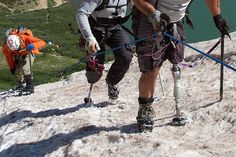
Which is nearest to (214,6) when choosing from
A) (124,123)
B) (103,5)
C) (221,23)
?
(221,23)

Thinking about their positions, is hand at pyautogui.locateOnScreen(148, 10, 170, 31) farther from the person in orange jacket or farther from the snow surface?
the person in orange jacket

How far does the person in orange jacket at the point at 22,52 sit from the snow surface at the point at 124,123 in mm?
1891

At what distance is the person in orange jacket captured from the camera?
15977mm

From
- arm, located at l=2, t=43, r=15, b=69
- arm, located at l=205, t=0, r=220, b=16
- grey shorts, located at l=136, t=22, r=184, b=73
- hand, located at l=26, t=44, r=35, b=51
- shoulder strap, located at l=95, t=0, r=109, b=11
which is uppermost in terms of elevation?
arm, located at l=205, t=0, r=220, b=16

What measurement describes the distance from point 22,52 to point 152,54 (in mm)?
8818

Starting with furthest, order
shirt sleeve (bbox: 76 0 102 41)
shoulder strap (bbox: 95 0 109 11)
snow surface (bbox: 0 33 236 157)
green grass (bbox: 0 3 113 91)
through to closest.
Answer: green grass (bbox: 0 3 113 91) < shoulder strap (bbox: 95 0 109 11) < shirt sleeve (bbox: 76 0 102 41) < snow surface (bbox: 0 33 236 157)

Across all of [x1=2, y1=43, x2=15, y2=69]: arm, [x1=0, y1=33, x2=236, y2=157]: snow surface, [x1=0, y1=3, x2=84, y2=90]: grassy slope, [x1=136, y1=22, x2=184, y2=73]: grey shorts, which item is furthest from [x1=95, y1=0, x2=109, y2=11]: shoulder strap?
[x1=0, y1=3, x2=84, y2=90]: grassy slope

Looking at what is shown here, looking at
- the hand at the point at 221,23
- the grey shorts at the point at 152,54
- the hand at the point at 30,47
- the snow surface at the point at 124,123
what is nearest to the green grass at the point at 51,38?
the hand at the point at 30,47

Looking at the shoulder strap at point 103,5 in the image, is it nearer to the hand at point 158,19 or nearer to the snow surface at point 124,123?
the snow surface at point 124,123

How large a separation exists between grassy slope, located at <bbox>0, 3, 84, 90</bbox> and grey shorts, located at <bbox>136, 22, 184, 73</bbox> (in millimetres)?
27176

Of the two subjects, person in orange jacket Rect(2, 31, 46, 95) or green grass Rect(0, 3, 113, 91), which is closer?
person in orange jacket Rect(2, 31, 46, 95)

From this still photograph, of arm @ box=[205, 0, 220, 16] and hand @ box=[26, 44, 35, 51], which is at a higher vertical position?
arm @ box=[205, 0, 220, 16]

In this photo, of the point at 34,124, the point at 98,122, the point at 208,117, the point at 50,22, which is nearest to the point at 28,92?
the point at 34,124

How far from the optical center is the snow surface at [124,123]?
809cm
